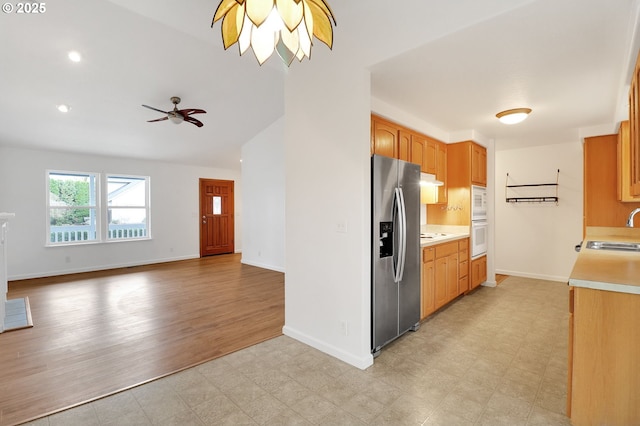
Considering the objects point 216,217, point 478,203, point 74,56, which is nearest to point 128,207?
point 216,217

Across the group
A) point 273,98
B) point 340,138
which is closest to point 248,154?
point 273,98

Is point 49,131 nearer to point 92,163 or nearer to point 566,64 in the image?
point 92,163

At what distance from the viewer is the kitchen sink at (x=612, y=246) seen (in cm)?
271

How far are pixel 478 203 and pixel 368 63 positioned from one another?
3.28 m

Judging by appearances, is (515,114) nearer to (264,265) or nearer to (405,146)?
(405,146)

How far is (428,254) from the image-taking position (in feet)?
11.1

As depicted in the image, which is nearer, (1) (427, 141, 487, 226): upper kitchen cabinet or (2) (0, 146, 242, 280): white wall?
(1) (427, 141, 487, 226): upper kitchen cabinet

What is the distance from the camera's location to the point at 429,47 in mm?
2168

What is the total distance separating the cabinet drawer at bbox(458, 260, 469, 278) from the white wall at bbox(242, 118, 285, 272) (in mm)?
3418

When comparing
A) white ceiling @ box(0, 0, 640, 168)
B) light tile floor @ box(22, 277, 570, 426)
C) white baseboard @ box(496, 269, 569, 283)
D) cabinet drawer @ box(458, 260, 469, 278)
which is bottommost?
light tile floor @ box(22, 277, 570, 426)

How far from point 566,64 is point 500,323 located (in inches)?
103

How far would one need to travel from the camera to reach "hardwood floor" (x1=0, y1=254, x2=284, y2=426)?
2.24m

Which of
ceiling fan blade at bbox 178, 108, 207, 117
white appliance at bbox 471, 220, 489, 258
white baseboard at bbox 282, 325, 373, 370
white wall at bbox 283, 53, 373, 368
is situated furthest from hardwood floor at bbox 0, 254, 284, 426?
white appliance at bbox 471, 220, 489, 258

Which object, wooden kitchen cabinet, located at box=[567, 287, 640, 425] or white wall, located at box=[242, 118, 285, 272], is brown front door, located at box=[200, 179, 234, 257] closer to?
white wall, located at box=[242, 118, 285, 272]
